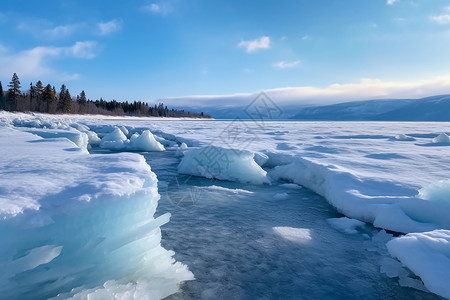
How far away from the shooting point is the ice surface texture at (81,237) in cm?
160

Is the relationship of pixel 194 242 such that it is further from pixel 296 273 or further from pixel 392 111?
pixel 392 111

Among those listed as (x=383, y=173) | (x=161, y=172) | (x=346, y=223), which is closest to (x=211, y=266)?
(x=346, y=223)

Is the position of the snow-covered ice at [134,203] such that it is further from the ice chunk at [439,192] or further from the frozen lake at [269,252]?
the frozen lake at [269,252]

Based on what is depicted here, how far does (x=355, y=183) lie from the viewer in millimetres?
4723

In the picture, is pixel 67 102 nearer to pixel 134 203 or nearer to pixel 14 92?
pixel 14 92

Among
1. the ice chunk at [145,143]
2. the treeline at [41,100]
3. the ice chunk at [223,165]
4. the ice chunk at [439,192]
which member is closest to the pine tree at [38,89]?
the treeline at [41,100]

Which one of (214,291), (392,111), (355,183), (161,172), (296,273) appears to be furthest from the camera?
(392,111)

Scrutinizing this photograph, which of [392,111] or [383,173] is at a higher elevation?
[392,111]

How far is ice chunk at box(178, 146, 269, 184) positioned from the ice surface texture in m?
4.42

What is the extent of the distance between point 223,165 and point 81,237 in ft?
17.7

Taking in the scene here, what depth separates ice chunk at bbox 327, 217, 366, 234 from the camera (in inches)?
149

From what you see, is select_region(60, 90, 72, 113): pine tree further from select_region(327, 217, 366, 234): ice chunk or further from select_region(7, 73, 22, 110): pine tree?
select_region(327, 217, 366, 234): ice chunk

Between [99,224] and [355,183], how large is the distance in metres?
4.37

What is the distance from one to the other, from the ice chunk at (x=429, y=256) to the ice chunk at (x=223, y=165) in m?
4.23
